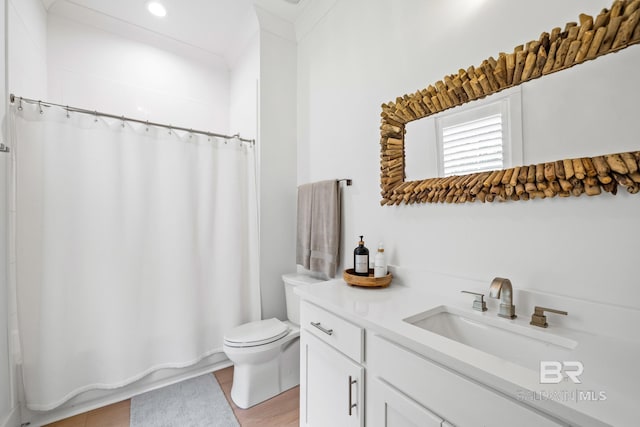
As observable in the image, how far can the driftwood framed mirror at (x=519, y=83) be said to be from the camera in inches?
30.8

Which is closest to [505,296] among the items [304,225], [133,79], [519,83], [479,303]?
[479,303]

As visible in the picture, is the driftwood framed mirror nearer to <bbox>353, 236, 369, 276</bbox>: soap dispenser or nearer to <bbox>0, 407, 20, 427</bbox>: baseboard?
<bbox>353, 236, 369, 276</bbox>: soap dispenser

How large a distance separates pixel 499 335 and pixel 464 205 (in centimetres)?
52

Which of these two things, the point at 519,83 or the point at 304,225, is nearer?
the point at 519,83

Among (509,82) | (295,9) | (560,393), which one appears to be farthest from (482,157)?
(295,9)

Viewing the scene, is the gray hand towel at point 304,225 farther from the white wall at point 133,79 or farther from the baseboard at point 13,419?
the baseboard at point 13,419

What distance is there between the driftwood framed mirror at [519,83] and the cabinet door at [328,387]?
812 mm

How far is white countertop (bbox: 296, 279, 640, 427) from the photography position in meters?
0.53

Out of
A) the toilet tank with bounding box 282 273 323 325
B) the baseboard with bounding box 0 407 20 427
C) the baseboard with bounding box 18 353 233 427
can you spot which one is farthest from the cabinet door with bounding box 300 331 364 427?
the baseboard with bounding box 0 407 20 427

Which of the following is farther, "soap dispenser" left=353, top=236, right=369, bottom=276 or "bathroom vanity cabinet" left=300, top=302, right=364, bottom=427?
"soap dispenser" left=353, top=236, right=369, bottom=276

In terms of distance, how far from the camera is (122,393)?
1.78 m

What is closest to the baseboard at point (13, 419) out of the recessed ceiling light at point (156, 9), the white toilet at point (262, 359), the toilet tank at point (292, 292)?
the white toilet at point (262, 359)

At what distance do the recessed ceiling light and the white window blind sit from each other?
2.27 meters

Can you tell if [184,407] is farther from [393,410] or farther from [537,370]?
[537,370]
